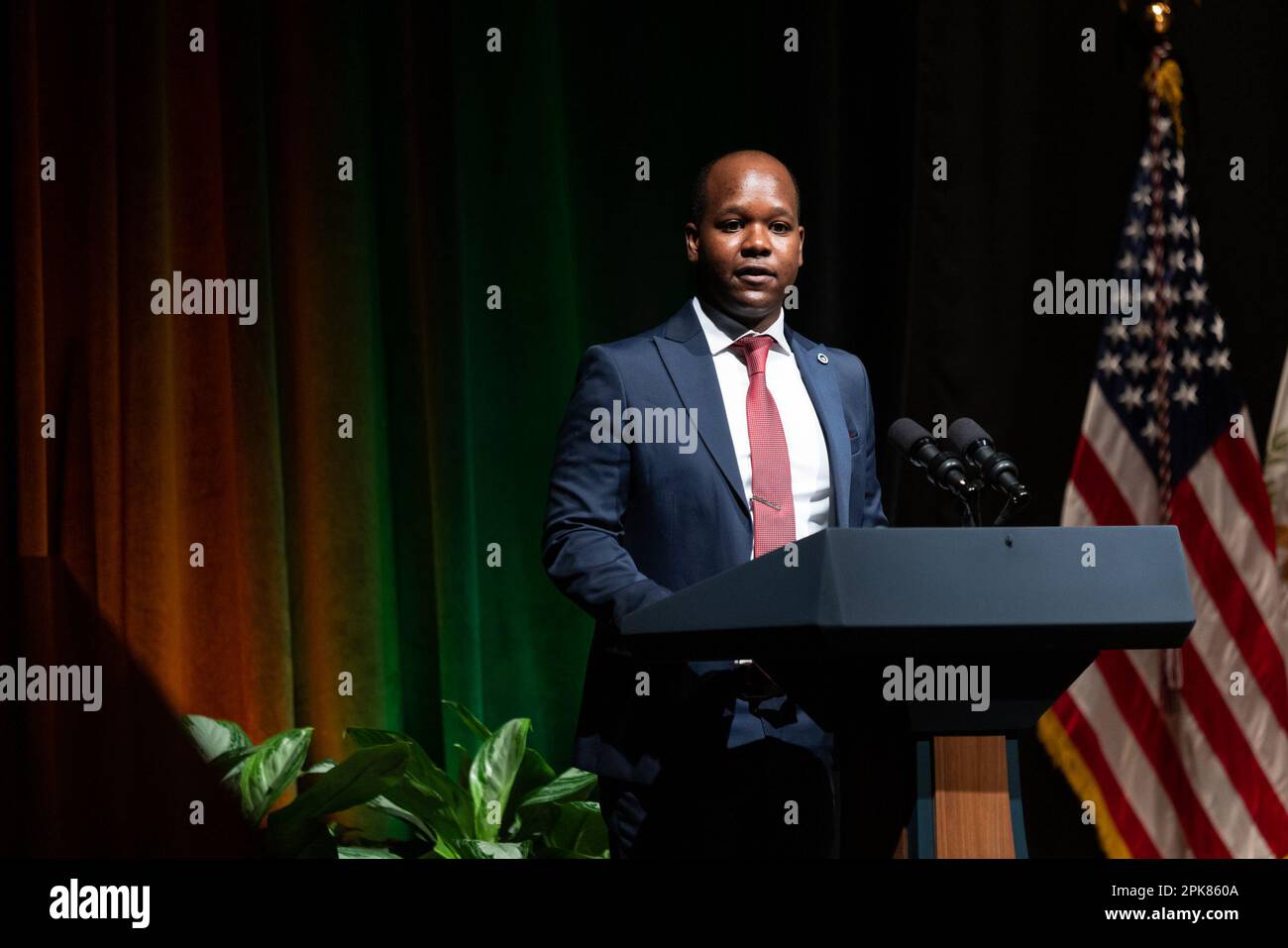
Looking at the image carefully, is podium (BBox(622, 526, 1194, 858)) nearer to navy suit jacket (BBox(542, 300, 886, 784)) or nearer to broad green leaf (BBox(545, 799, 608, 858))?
navy suit jacket (BBox(542, 300, 886, 784))

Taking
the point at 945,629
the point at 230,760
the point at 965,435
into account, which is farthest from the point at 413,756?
the point at 945,629

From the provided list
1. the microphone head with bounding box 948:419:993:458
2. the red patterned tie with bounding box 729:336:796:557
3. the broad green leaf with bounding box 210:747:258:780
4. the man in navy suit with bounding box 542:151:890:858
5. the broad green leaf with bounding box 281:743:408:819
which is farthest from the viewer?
the broad green leaf with bounding box 210:747:258:780

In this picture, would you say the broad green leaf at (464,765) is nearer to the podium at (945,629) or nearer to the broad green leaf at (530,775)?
the broad green leaf at (530,775)

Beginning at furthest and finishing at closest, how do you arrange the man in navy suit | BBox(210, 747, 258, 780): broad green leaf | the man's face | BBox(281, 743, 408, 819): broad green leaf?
BBox(210, 747, 258, 780): broad green leaf → BBox(281, 743, 408, 819): broad green leaf → the man's face → the man in navy suit

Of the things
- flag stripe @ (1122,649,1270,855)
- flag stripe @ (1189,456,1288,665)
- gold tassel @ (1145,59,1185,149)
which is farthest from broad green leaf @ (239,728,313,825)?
gold tassel @ (1145,59,1185,149)

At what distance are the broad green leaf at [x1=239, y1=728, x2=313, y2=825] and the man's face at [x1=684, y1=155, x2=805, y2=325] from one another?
1.83m

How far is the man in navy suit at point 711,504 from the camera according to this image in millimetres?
1904

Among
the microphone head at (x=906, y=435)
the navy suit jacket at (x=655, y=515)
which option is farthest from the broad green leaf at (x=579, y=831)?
the microphone head at (x=906, y=435)

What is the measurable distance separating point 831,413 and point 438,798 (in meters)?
1.83

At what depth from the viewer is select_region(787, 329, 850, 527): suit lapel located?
2053 mm

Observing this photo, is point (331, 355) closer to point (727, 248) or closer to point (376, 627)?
point (376, 627)

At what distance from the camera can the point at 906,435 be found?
1802mm

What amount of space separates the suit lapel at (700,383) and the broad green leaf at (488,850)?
1.65 m
